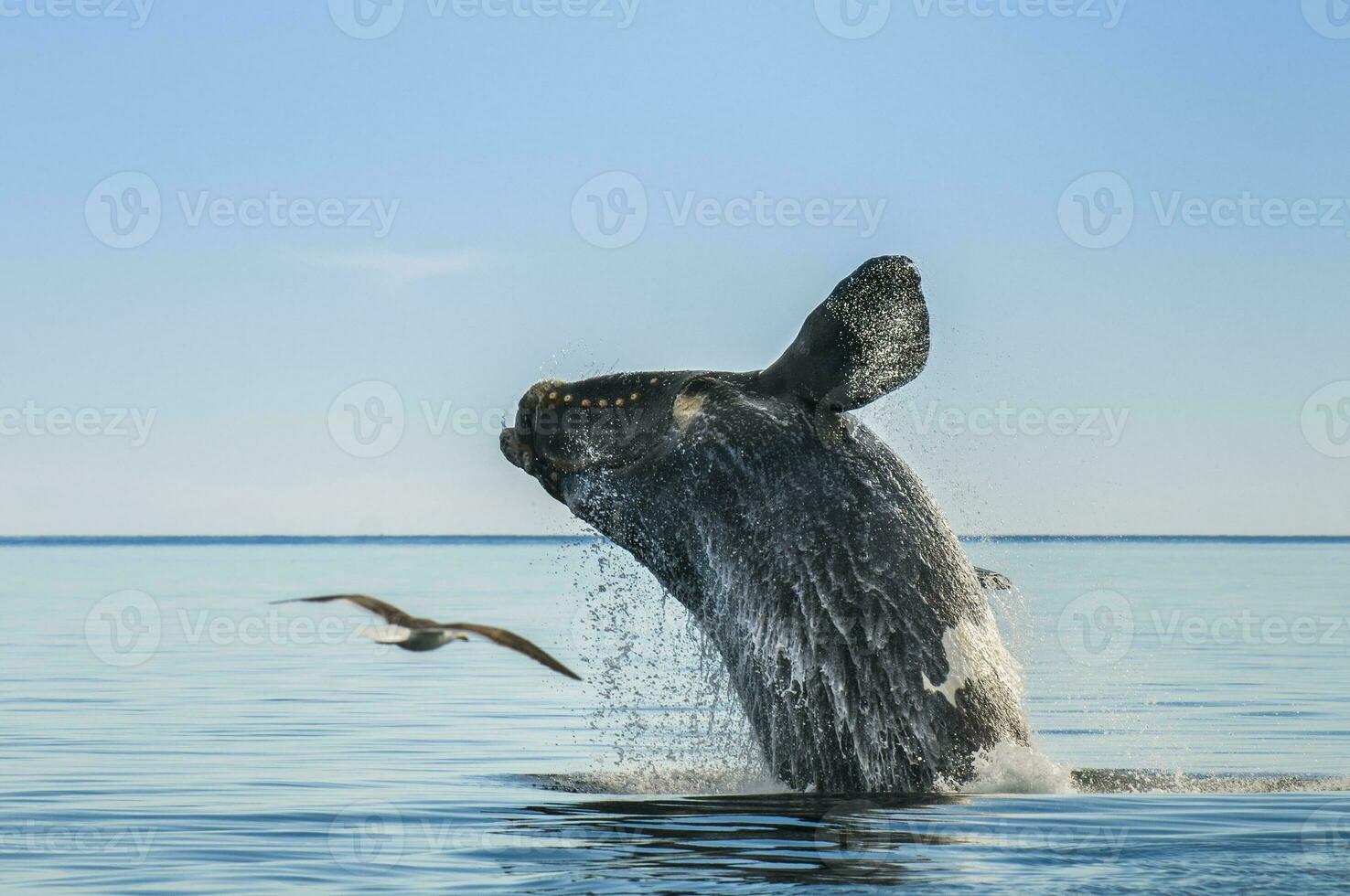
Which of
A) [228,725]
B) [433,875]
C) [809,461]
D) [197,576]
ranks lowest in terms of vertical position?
[433,875]

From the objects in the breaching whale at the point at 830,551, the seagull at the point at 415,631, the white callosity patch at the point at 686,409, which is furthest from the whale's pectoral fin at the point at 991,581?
the seagull at the point at 415,631

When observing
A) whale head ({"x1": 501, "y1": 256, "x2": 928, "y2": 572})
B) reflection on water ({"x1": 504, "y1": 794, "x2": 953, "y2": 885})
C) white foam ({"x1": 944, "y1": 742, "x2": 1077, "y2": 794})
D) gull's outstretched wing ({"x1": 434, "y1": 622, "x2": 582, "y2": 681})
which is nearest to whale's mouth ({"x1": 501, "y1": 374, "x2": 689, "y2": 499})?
whale head ({"x1": 501, "y1": 256, "x2": 928, "y2": 572})

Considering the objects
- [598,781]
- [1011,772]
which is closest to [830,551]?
[1011,772]

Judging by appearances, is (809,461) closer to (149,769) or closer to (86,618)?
(149,769)

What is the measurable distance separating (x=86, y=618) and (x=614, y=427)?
42171 millimetres

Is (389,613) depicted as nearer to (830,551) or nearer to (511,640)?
(511,640)

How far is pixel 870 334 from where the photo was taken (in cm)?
1273

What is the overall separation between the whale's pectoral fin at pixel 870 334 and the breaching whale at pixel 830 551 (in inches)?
0.5

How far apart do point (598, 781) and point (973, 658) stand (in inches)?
181

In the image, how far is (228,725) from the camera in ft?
76.3

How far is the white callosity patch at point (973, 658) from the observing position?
42.7ft

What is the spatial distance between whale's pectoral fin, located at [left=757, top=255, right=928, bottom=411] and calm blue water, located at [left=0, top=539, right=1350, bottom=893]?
8.73ft

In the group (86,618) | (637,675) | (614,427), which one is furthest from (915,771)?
(86,618)

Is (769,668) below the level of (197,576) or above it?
below
